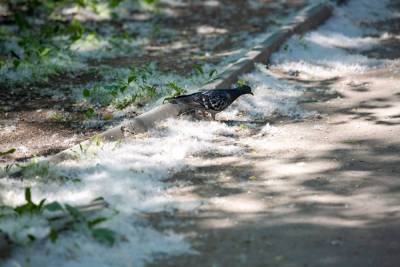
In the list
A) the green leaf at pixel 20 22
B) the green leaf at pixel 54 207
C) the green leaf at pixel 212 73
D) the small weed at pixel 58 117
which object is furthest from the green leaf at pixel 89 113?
the green leaf at pixel 20 22

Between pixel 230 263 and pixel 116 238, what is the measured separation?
2.38ft

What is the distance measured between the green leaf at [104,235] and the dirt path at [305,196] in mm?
344

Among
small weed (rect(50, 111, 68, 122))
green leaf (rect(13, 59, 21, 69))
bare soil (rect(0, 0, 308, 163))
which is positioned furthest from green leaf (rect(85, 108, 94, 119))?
green leaf (rect(13, 59, 21, 69))

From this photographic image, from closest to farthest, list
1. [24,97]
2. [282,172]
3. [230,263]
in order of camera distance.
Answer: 1. [230,263]
2. [282,172]
3. [24,97]

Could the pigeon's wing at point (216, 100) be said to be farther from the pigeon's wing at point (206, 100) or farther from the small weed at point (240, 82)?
the small weed at point (240, 82)

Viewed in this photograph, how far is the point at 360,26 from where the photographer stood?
1095 cm

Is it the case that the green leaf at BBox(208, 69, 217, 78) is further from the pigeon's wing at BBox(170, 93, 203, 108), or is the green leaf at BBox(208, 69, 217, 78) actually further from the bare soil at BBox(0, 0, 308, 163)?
the pigeon's wing at BBox(170, 93, 203, 108)

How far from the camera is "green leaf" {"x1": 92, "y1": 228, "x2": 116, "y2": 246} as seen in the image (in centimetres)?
394

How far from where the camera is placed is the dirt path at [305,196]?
13.1ft

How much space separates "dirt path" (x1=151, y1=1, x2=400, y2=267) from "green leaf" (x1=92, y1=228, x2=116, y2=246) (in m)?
0.34

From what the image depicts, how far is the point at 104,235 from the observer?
13.0 feet

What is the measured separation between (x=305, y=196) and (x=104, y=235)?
1575 mm

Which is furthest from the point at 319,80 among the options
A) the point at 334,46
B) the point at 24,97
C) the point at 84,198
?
the point at 84,198

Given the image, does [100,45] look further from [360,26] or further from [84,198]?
[84,198]
